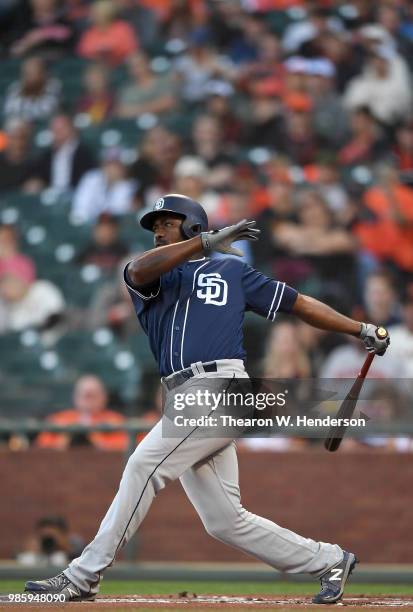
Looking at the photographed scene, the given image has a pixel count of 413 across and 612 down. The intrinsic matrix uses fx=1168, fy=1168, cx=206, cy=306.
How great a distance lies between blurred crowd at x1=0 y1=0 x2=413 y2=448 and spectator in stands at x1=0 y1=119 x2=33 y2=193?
0.02m

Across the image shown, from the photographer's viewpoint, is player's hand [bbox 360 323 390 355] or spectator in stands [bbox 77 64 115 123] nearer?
player's hand [bbox 360 323 390 355]

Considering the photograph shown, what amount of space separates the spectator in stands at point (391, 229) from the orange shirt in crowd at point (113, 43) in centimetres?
373

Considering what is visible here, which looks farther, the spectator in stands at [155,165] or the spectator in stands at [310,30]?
the spectator in stands at [310,30]

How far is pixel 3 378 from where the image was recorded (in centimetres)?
1113

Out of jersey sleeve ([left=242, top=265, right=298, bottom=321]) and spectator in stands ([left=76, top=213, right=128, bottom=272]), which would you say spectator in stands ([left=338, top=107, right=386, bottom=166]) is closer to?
spectator in stands ([left=76, top=213, right=128, bottom=272])

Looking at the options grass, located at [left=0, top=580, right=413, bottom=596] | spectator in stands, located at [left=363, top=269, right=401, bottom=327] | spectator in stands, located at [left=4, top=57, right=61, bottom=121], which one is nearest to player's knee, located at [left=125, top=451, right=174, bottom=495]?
grass, located at [left=0, top=580, right=413, bottom=596]

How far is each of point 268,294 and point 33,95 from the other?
8506 mm

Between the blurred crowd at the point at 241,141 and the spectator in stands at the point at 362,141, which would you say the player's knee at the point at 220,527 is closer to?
the blurred crowd at the point at 241,141

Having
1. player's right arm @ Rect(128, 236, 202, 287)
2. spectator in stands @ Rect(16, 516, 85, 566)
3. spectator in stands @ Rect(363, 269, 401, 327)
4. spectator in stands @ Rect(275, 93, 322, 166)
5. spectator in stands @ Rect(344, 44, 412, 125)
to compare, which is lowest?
spectator in stands @ Rect(16, 516, 85, 566)

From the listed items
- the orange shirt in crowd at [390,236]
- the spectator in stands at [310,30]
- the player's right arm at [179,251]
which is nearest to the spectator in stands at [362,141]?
the orange shirt in crowd at [390,236]

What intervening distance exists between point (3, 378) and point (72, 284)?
1.14 meters

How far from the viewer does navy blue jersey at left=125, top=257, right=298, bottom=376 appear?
199 inches

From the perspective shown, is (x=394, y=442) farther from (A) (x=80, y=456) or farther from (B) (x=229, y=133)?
(B) (x=229, y=133)

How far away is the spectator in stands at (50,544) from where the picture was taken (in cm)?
805
